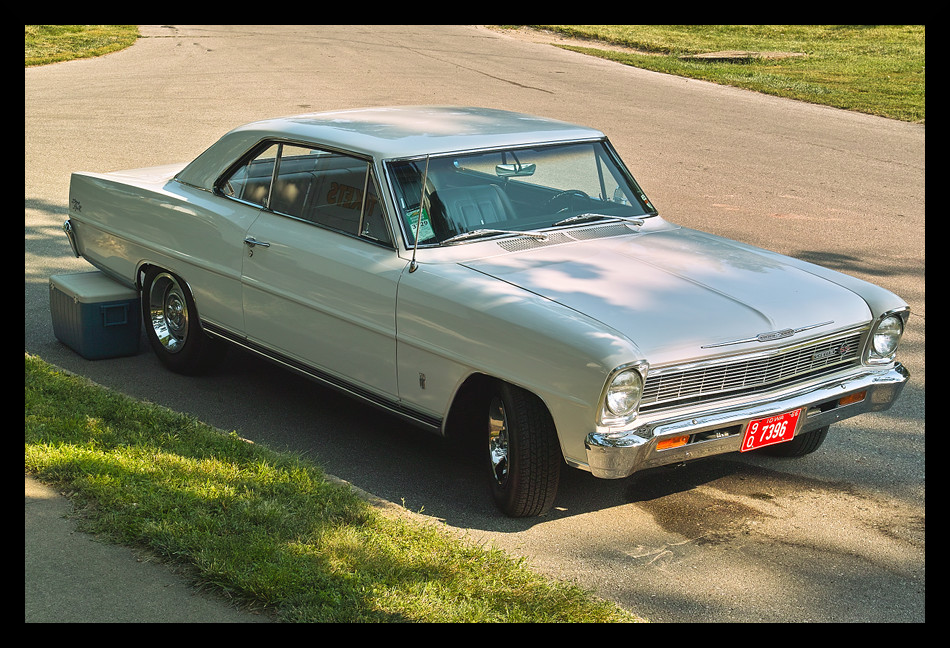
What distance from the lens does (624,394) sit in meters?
4.25

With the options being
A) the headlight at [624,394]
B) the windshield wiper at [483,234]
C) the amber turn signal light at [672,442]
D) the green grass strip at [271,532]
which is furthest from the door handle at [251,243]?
the amber turn signal light at [672,442]

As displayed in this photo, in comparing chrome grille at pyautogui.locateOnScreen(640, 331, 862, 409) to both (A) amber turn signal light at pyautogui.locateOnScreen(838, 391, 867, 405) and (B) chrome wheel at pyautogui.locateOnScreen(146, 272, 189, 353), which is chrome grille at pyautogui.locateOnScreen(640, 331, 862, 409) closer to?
(A) amber turn signal light at pyautogui.locateOnScreen(838, 391, 867, 405)

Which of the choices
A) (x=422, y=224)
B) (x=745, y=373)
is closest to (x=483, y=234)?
(x=422, y=224)

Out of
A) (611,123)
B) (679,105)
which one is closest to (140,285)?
(611,123)

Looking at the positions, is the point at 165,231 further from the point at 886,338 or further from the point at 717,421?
the point at 886,338

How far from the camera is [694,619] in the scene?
3889mm

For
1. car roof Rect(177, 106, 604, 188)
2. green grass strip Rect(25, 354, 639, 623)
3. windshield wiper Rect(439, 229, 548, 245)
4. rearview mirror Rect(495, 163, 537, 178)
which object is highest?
car roof Rect(177, 106, 604, 188)

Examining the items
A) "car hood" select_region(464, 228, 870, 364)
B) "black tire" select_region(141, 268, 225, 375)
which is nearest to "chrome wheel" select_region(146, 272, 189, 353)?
"black tire" select_region(141, 268, 225, 375)

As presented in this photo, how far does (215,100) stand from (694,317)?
1582cm

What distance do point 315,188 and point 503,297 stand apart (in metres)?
1.66

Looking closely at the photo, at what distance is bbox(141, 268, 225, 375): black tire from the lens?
6441mm

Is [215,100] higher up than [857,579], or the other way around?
[215,100]

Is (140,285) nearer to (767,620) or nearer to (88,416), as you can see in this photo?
(88,416)

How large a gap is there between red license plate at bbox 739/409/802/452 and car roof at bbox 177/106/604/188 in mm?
2154
